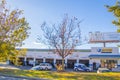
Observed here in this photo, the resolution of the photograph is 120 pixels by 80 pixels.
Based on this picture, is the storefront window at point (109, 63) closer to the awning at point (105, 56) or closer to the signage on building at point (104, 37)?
the awning at point (105, 56)

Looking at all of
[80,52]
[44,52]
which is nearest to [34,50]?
[44,52]

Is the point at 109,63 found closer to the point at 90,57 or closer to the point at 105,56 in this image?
the point at 105,56

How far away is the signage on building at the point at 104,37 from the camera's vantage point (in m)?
73.4

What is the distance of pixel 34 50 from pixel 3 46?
155 ft

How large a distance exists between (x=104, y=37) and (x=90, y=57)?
9.20 m

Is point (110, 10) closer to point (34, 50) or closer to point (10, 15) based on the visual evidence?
point (10, 15)

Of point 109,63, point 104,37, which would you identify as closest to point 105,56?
point 109,63

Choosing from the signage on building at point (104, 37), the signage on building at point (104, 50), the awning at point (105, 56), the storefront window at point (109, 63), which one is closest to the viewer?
the awning at point (105, 56)

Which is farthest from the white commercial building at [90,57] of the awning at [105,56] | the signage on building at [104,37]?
the signage on building at [104,37]

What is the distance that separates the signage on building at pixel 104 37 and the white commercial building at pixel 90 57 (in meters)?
3.79

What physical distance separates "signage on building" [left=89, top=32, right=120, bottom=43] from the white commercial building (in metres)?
3.79

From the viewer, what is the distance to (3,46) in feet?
108

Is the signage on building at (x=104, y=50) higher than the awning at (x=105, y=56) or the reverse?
higher

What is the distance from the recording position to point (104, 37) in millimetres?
75000
